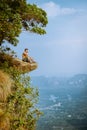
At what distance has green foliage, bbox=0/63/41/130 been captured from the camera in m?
19.4

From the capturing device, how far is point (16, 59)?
23.0 meters

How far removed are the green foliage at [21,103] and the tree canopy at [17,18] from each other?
213 cm

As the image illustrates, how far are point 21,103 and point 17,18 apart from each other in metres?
5.06

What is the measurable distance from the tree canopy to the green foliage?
2.13 metres

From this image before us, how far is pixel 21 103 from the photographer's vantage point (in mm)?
20531

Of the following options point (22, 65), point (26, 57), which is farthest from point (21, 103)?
point (26, 57)

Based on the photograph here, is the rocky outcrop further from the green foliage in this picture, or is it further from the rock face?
the green foliage

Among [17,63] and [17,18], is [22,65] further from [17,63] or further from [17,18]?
[17,18]

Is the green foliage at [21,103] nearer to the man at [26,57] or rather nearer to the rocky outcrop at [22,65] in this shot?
the rocky outcrop at [22,65]

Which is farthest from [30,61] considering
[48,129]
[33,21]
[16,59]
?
[48,129]

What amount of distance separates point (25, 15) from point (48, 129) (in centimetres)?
17448

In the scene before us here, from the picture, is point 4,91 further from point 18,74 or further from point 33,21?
point 33,21

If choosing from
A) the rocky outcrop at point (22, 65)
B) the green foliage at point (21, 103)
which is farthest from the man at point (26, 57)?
the green foliage at point (21, 103)

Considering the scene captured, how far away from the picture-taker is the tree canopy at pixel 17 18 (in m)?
20.3
